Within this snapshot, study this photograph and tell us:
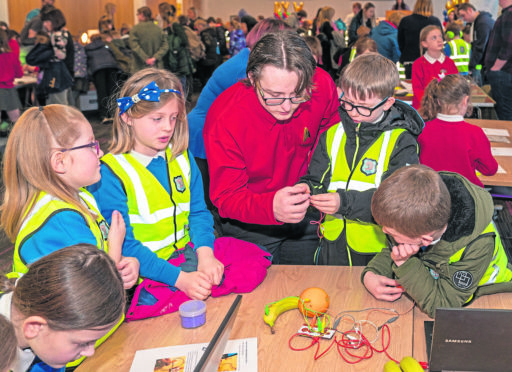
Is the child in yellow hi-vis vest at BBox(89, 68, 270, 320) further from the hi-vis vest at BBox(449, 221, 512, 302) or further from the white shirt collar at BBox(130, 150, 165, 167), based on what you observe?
the hi-vis vest at BBox(449, 221, 512, 302)

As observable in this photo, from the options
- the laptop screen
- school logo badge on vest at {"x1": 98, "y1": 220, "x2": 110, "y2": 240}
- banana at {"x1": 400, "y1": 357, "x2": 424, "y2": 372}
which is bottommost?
banana at {"x1": 400, "y1": 357, "x2": 424, "y2": 372}

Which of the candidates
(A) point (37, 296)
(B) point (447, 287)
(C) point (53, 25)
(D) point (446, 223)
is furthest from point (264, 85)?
(C) point (53, 25)

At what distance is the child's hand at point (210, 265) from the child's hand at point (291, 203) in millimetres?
306

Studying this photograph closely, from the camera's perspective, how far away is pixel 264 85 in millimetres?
2068

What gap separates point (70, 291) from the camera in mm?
1325

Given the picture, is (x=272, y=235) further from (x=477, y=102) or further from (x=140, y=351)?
(x=477, y=102)

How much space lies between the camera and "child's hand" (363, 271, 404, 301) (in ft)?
6.31

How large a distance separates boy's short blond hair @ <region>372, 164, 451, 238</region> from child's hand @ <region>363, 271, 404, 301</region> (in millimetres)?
288

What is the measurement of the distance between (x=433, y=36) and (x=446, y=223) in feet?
12.9

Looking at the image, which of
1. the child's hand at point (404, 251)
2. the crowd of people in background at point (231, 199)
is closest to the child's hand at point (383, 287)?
the crowd of people in background at point (231, 199)

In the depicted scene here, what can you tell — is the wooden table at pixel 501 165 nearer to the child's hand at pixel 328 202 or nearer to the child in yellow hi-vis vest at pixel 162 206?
the child's hand at pixel 328 202

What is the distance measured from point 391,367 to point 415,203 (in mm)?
497

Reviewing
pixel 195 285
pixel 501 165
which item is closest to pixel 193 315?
pixel 195 285

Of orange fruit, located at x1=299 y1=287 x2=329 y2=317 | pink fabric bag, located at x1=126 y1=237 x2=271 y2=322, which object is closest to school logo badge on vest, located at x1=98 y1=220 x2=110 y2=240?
pink fabric bag, located at x1=126 y1=237 x2=271 y2=322
